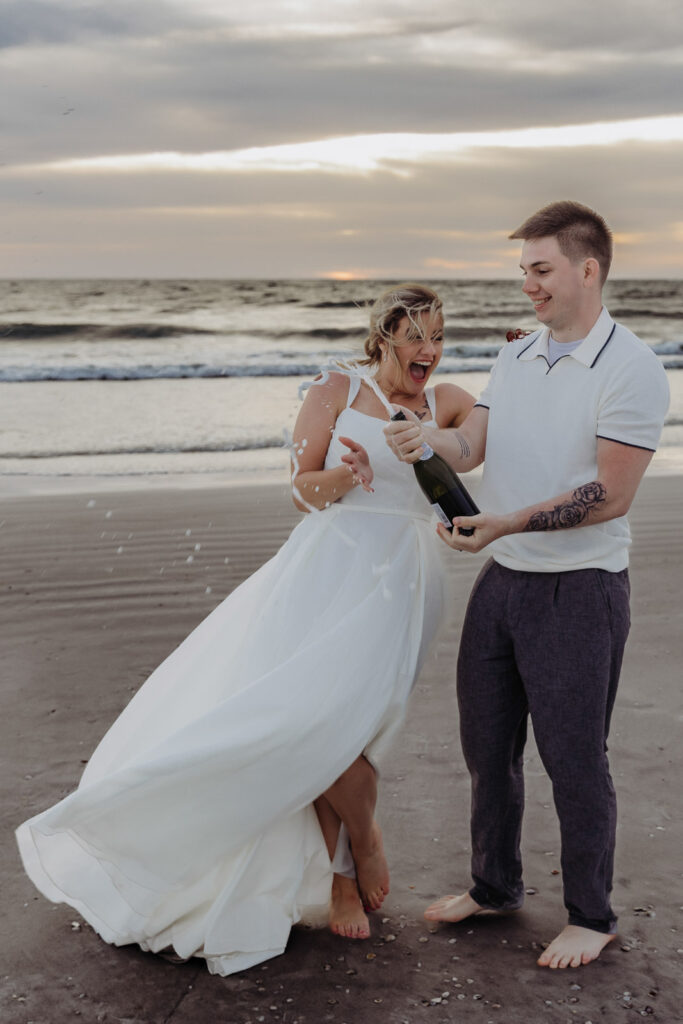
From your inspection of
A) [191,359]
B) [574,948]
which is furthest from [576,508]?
[191,359]

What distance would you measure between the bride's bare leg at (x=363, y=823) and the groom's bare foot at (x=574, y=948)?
1.84ft

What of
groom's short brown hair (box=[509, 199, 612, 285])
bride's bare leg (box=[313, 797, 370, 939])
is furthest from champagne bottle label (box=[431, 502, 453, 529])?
bride's bare leg (box=[313, 797, 370, 939])

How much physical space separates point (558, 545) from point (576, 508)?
0.67 feet

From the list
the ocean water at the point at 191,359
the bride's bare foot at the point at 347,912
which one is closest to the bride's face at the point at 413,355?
the ocean water at the point at 191,359

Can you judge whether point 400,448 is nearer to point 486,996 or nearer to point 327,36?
point 486,996

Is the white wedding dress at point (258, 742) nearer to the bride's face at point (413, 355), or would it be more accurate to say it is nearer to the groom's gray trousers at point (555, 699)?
the bride's face at point (413, 355)

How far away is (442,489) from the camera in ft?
10.3

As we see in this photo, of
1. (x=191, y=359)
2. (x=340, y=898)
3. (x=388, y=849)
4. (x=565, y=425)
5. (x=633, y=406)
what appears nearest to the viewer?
(x=633, y=406)

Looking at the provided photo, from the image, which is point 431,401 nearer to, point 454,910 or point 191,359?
point 454,910

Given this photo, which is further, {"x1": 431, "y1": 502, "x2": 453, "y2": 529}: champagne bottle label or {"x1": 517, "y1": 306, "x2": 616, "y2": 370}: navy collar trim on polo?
{"x1": 431, "y1": 502, "x2": 453, "y2": 529}: champagne bottle label

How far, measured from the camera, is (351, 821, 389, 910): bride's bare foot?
11.1 ft

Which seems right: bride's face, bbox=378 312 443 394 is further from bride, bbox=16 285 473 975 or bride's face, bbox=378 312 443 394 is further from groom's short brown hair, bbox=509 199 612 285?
groom's short brown hair, bbox=509 199 612 285

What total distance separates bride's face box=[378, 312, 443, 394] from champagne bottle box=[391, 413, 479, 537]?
23cm

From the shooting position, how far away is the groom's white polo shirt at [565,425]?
2.87 metres
